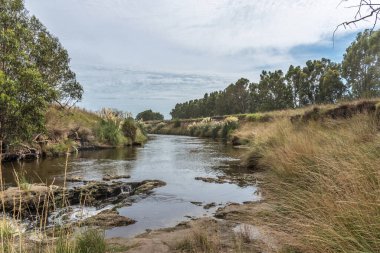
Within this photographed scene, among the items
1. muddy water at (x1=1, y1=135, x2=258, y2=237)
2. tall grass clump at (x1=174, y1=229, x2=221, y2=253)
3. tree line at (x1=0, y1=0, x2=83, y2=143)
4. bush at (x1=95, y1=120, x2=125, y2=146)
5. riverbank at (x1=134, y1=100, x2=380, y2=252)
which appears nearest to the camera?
riverbank at (x1=134, y1=100, x2=380, y2=252)

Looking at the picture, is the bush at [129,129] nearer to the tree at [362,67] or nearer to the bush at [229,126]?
the bush at [229,126]

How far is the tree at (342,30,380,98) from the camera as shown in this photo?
123ft

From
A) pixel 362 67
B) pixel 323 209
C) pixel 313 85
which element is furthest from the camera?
pixel 313 85

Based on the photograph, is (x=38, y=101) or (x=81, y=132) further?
(x=81, y=132)

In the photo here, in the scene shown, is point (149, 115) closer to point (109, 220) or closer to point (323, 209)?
point (109, 220)

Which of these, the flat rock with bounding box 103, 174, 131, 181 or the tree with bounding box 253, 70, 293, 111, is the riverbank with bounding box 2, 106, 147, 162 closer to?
the flat rock with bounding box 103, 174, 131, 181

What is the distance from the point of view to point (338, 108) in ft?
45.9

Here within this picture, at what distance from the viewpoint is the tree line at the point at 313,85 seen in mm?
38219

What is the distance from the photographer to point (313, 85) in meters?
47.3

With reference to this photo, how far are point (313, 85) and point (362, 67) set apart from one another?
26.9 feet

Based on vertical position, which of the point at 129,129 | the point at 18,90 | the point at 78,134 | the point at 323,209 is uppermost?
the point at 18,90

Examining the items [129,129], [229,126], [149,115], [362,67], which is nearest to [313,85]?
[362,67]

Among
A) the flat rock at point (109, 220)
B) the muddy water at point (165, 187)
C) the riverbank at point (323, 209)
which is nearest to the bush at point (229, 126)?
the muddy water at point (165, 187)

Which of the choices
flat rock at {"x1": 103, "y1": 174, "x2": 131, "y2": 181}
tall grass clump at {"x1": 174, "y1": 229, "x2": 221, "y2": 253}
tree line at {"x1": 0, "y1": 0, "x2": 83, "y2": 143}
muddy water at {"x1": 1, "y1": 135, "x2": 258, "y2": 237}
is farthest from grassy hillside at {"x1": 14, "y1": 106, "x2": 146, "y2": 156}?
tall grass clump at {"x1": 174, "y1": 229, "x2": 221, "y2": 253}
